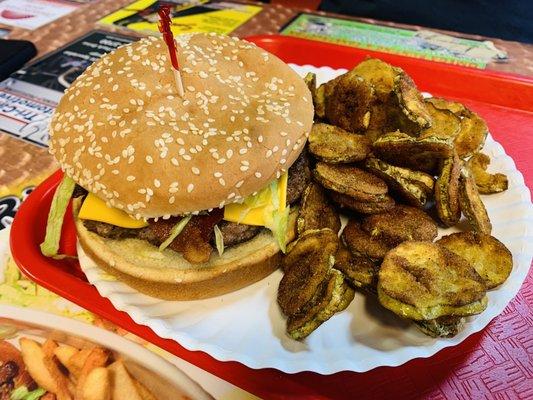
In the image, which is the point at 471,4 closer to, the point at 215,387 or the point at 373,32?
the point at 373,32

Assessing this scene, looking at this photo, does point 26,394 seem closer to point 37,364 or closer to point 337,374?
point 37,364

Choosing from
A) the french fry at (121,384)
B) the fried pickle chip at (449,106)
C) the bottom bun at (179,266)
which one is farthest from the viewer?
the fried pickle chip at (449,106)

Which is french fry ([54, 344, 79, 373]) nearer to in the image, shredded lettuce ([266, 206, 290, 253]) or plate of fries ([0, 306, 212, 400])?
plate of fries ([0, 306, 212, 400])

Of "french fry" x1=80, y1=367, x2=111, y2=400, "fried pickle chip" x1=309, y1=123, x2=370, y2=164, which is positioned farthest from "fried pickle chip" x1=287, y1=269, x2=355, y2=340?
"french fry" x1=80, y1=367, x2=111, y2=400

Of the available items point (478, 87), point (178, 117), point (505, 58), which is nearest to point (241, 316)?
point (178, 117)

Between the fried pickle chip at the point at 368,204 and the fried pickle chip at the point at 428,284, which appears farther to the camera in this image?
the fried pickle chip at the point at 368,204

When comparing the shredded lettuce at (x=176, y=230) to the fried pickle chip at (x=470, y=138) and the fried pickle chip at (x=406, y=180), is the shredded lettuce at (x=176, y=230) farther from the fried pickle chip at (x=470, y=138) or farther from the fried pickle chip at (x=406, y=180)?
the fried pickle chip at (x=470, y=138)

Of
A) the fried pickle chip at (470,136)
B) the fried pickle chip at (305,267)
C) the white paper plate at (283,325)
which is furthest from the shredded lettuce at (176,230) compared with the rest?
the fried pickle chip at (470,136)

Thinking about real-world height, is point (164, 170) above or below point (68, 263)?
above
